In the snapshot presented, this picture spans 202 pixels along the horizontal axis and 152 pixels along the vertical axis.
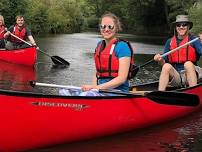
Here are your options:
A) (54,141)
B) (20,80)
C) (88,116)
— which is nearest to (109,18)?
(88,116)

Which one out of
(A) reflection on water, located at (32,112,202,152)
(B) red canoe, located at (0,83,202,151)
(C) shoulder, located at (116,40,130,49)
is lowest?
(A) reflection on water, located at (32,112,202,152)

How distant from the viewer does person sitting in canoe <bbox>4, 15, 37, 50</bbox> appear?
41.1ft

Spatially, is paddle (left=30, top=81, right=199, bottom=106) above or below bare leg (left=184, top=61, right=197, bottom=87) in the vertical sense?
below

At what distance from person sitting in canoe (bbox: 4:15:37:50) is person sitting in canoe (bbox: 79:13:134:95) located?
7110 mm

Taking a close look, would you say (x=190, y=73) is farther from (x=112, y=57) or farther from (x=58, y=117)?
(x=58, y=117)

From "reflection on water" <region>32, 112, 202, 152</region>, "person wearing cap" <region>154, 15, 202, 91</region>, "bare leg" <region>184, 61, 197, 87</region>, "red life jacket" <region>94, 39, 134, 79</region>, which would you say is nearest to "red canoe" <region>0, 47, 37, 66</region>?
"person wearing cap" <region>154, 15, 202, 91</region>

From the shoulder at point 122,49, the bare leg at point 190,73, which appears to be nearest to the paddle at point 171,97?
the shoulder at point 122,49

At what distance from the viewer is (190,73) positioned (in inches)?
274

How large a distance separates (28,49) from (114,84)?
7438 millimetres

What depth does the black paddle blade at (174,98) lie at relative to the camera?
5840 mm

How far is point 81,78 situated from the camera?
10688 millimetres

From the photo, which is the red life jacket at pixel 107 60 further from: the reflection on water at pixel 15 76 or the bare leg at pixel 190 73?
the reflection on water at pixel 15 76

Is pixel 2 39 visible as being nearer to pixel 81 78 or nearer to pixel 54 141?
pixel 81 78

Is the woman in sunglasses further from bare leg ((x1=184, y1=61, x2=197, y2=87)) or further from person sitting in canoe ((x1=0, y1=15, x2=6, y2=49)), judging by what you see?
person sitting in canoe ((x1=0, y1=15, x2=6, y2=49))
